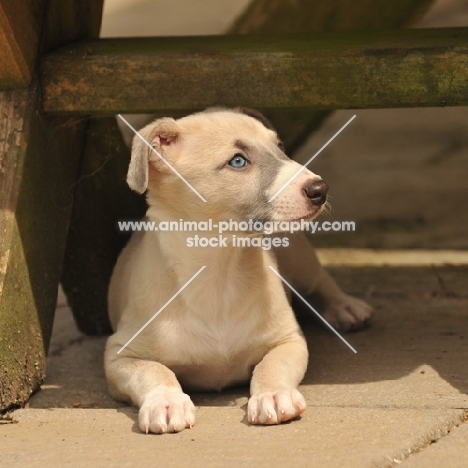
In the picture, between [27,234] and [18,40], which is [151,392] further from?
[18,40]

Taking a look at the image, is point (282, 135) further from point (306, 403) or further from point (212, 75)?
point (306, 403)

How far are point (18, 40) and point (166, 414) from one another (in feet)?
5.91

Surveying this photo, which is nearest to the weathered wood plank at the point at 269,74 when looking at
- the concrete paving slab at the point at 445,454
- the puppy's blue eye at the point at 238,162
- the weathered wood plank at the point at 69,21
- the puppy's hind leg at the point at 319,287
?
the weathered wood plank at the point at 69,21

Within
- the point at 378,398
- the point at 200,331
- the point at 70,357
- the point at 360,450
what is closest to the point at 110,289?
the point at 70,357

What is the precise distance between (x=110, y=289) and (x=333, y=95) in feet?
5.77

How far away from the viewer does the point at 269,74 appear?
4.33 meters

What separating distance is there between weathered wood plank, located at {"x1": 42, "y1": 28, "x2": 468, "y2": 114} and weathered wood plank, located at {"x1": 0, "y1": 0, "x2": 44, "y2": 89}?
13cm

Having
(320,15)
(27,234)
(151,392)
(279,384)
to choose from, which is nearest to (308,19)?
(320,15)

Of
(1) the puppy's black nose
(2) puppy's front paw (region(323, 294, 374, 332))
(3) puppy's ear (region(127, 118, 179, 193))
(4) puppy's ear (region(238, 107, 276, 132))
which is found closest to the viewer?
(1) the puppy's black nose

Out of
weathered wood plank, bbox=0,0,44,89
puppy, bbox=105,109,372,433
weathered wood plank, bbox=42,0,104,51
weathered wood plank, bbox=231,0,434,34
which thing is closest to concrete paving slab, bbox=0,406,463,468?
puppy, bbox=105,109,372,433

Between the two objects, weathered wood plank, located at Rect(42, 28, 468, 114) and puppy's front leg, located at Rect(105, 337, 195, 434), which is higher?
weathered wood plank, located at Rect(42, 28, 468, 114)

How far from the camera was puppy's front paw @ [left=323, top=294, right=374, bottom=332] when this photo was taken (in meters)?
5.26

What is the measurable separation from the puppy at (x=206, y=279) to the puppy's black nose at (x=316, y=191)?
13 cm

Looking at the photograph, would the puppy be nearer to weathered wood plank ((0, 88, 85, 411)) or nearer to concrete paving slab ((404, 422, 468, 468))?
weathered wood plank ((0, 88, 85, 411))
